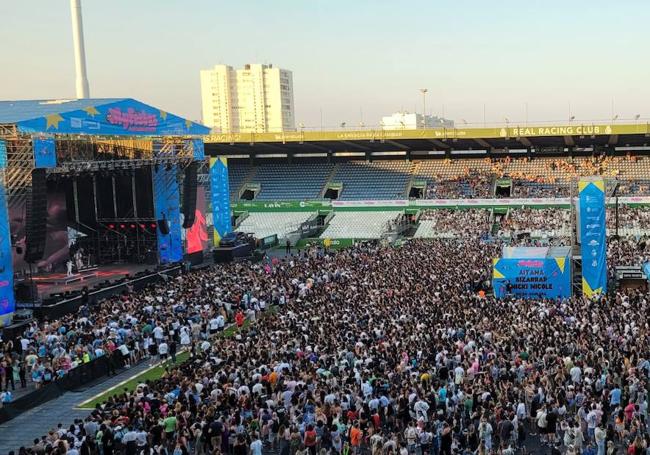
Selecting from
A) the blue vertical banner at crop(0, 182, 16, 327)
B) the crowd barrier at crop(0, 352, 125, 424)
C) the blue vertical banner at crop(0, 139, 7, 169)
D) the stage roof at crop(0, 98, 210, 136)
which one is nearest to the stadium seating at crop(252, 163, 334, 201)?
the stage roof at crop(0, 98, 210, 136)

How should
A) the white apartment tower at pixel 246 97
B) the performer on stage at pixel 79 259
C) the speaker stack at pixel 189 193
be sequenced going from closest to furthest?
1. the performer on stage at pixel 79 259
2. the speaker stack at pixel 189 193
3. the white apartment tower at pixel 246 97

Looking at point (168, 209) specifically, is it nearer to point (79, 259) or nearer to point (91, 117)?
point (79, 259)

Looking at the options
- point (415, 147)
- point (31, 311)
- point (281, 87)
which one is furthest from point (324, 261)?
point (281, 87)

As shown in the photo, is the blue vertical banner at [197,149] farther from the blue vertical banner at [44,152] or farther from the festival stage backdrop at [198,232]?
the blue vertical banner at [44,152]

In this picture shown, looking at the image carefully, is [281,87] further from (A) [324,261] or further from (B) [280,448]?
(B) [280,448]

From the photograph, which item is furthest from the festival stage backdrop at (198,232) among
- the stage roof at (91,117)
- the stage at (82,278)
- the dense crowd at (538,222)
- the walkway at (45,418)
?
the walkway at (45,418)
